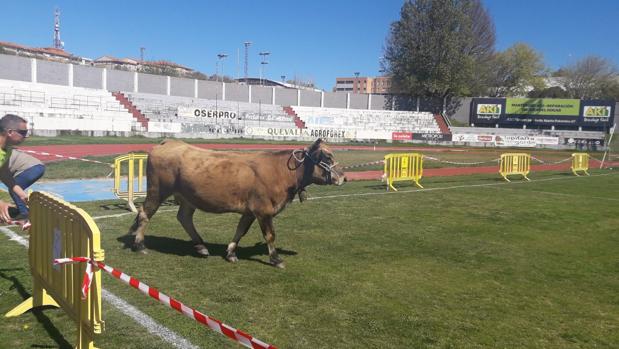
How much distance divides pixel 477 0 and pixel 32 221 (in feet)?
273

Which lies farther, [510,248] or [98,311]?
[510,248]

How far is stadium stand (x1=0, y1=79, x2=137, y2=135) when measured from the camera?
1543 inches

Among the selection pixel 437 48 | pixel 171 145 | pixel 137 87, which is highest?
pixel 437 48

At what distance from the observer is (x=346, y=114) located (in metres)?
63.9

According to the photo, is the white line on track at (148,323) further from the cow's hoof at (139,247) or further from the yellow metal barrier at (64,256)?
the cow's hoof at (139,247)

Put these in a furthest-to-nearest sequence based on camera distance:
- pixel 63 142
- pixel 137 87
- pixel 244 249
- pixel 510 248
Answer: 1. pixel 137 87
2. pixel 63 142
3. pixel 510 248
4. pixel 244 249

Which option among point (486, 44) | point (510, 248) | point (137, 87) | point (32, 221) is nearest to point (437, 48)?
point (486, 44)

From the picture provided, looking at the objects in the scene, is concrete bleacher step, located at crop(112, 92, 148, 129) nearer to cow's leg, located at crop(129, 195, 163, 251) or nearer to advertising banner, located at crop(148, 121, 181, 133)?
advertising banner, located at crop(148, 121, 181, 133)

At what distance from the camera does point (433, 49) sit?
69625 mm

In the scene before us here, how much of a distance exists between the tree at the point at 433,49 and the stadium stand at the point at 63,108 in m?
41.3

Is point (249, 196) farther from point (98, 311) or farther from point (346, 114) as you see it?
point (346, 114)

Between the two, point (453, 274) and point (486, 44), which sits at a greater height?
point (486, 44)

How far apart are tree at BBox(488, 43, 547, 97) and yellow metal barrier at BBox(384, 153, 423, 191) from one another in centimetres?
7925

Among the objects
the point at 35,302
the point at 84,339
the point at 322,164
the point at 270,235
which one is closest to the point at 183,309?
the point at 84,339
